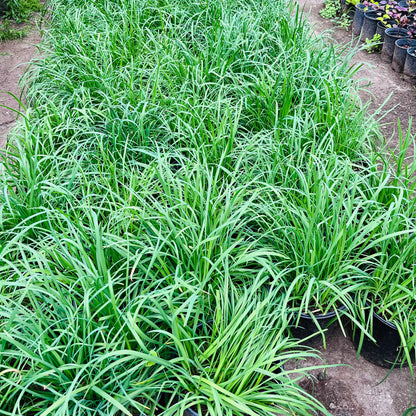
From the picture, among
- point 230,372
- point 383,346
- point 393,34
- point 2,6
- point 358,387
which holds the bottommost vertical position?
point 358,387

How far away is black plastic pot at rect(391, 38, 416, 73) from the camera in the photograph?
4.24 m

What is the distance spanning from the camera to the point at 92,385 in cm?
138

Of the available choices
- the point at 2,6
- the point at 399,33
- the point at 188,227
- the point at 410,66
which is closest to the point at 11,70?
the point at 2,6

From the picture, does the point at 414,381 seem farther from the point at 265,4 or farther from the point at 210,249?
the point at 265,4

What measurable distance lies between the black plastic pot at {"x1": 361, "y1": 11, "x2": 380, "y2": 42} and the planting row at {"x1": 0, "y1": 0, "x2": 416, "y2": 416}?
1.63m

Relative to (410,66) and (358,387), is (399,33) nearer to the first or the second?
(410,66)

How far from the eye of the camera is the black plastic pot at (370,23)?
15.8ft

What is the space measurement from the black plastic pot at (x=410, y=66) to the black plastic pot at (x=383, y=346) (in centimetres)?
310

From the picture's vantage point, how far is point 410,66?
4.14 m

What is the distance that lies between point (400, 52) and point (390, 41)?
28 cm

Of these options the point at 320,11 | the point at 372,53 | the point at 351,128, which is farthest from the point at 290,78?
the point at 320,11

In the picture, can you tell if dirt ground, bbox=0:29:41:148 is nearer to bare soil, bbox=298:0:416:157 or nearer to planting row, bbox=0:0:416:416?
planting row, bbox=0:0:416:416

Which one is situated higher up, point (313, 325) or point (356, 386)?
point (313, 325)

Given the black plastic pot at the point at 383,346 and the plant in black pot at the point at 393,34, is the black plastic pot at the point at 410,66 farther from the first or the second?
the black plastic pot at the point at 383,346
